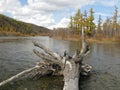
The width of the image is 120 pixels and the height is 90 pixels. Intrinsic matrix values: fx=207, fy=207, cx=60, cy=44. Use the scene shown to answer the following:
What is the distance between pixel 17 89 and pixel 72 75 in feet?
8.66

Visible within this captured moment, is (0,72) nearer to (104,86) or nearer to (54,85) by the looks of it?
(54,85)

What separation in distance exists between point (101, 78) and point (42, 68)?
11.9 ft

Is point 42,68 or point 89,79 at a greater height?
point 42,68

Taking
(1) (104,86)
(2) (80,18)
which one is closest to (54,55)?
(1) (104,86)

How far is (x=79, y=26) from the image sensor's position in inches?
3278

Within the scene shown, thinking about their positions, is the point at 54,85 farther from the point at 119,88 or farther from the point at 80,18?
the point at 80,18

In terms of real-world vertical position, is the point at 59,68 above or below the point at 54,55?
below

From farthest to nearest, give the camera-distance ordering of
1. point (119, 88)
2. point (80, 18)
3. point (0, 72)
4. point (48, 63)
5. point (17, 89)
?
point (80, 18)
point (0, 72)
point (48, 63)
point (119, 88)
point (17, 89)

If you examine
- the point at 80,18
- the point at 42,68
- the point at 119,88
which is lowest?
the point at 119,88

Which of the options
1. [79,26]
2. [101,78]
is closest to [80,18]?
[79,26]

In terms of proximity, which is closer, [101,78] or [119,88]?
[119,88]

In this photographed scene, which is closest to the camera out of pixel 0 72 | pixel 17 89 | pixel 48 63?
pixel 17 89

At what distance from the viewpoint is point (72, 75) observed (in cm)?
971

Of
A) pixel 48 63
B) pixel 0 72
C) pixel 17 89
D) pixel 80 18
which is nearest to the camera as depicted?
pixel 17 89
